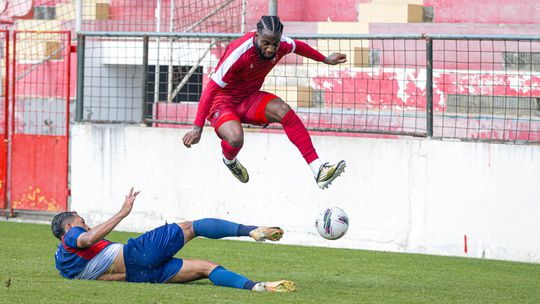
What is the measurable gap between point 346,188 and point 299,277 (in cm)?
327

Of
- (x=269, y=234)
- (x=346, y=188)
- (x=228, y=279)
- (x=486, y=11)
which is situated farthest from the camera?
(x=486, y=11)

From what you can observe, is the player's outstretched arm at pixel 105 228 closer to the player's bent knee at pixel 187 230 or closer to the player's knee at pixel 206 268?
the player's bent knee at pixel 187 230

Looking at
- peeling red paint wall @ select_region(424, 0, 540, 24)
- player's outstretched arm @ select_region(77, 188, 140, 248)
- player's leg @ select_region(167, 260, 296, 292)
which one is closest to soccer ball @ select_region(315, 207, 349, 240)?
player's leg @ select_region(167, 260, 296, 292)

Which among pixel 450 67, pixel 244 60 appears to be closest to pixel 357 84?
pixel 450 67

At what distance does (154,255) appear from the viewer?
906 cm

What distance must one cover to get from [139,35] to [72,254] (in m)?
6.12

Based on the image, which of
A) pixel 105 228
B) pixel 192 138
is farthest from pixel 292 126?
pixel 105 228

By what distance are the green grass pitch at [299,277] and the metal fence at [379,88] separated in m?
1.88

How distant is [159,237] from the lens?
9.08 metres

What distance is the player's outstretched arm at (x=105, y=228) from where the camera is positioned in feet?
→ 28.4

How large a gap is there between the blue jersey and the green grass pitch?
0.48ft

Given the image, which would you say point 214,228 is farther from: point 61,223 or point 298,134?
point 298,134

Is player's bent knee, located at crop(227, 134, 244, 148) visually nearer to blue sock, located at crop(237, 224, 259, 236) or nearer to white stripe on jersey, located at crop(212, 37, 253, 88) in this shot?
white stripe on jersey, located at crop(212, 37, 253, 88)

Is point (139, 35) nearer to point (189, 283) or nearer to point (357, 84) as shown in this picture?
point (357, 84)
